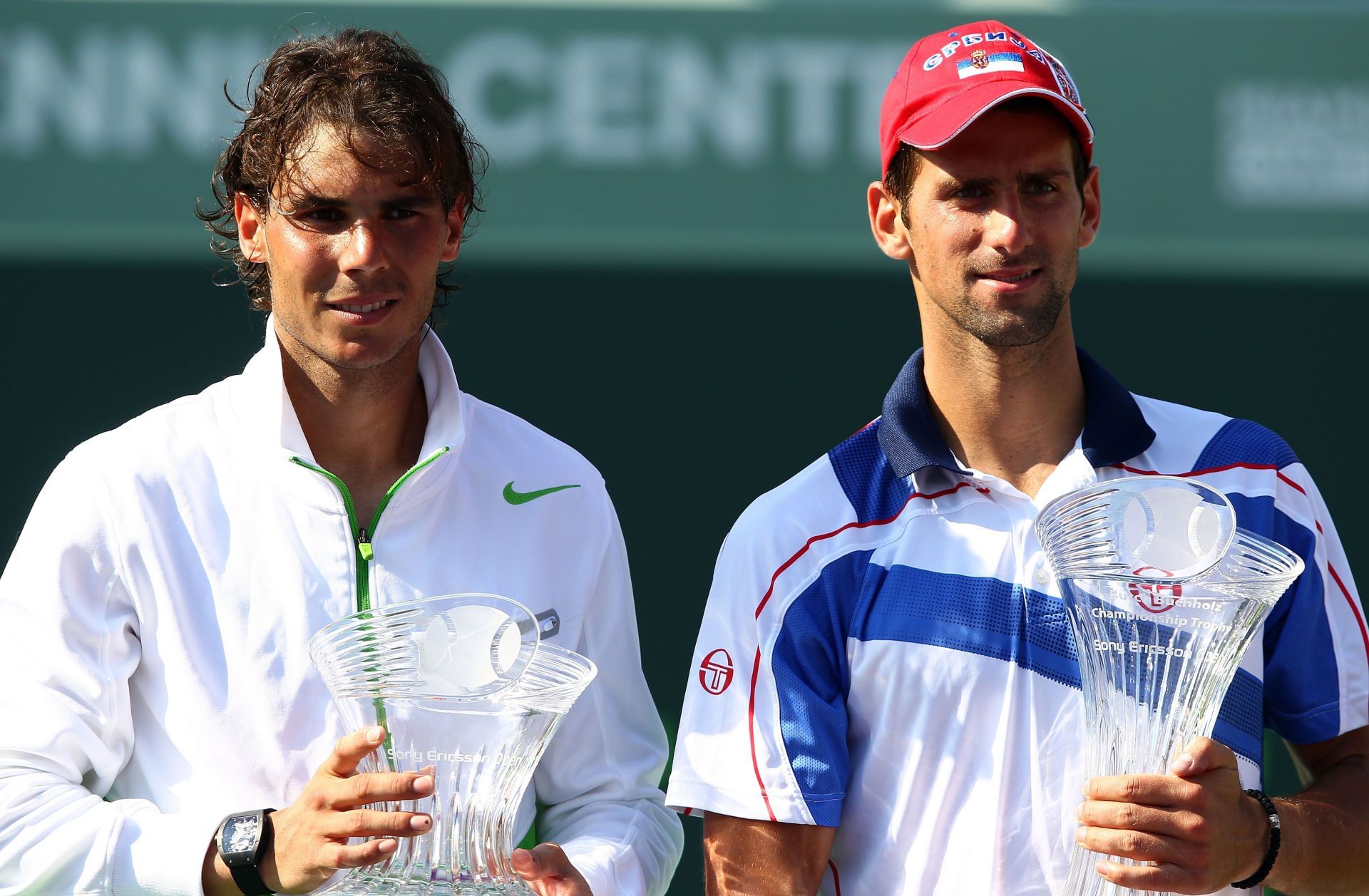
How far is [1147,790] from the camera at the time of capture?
1751 millimetres

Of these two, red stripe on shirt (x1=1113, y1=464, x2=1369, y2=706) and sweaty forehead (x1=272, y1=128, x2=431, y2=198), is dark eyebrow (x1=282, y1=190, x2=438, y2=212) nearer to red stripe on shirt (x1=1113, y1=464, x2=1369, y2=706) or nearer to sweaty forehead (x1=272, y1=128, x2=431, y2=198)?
sweaty forehead (x1=272, y1=128, x2=431, y2=198)

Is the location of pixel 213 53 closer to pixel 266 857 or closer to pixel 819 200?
pixel 819 200

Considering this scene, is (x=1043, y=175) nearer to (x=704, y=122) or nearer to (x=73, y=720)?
(x=73, y=720)

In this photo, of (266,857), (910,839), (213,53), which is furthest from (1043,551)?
(213,53)

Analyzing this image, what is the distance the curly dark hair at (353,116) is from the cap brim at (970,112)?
586mm

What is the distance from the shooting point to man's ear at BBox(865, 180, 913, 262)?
7.29 feet

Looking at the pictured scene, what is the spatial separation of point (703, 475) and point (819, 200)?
707 mm

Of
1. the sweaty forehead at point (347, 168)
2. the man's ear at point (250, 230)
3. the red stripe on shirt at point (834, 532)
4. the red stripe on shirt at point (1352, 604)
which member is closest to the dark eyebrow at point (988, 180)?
the red stripe on shirt at point (834, 532)

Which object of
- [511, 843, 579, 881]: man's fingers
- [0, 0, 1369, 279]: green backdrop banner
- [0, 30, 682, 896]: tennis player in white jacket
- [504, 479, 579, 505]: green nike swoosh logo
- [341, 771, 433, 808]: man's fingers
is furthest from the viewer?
[0, 0, 1369, 279]: green backdrop banner

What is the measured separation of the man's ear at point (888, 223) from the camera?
2.22 meters

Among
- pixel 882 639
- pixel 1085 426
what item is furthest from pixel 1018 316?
pixel 882 639

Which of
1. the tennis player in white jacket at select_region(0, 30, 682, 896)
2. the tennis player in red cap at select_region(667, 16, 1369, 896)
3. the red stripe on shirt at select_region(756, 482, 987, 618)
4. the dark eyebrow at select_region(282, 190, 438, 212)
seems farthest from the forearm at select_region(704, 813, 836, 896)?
the dark eyebrow at select_region(282, 190, 438, 212)

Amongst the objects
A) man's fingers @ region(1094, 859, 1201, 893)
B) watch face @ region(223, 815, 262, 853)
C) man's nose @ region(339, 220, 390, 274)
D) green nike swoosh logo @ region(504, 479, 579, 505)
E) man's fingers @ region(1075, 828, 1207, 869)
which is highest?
man's nose @ region(339, 220, 390, 274)

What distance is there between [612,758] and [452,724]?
A: 0.47 metres
